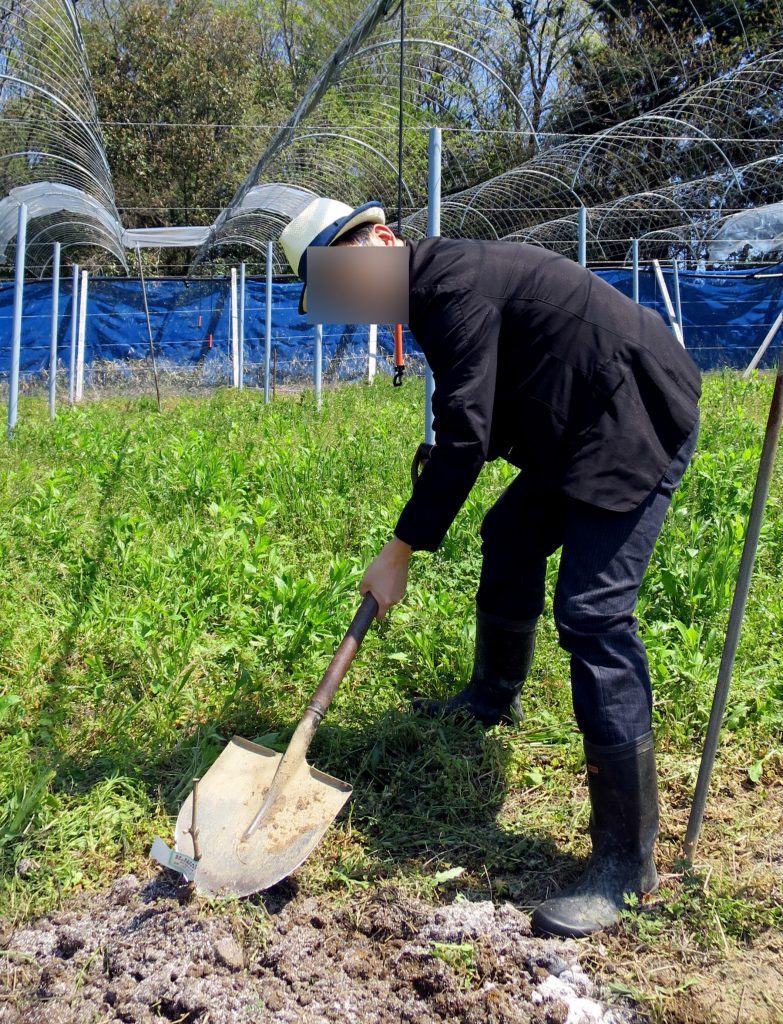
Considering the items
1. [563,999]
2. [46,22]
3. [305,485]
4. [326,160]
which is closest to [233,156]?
[326,160]

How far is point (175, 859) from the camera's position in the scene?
1845 millimetres

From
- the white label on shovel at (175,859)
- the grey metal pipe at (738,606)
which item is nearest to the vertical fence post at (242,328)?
the white label on shovel at (175,859)

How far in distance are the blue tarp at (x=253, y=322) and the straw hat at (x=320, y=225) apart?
35.7 ft

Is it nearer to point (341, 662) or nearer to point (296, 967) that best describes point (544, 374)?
point (341, 662)

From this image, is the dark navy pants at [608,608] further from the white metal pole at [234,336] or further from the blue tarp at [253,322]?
the white metal pole at [234,336]

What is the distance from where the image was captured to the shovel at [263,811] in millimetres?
1872

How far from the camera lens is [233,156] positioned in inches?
765

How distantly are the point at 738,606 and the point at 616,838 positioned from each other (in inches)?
22.7

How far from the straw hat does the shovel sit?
817 mm

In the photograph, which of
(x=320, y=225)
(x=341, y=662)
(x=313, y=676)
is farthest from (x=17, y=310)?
(x=341, y=662)

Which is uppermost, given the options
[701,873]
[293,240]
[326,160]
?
[326,160]

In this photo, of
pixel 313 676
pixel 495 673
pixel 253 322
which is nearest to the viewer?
pixel 495 673

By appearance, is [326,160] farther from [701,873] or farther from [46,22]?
[701,873]

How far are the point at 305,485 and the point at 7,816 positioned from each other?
2.56 metres
